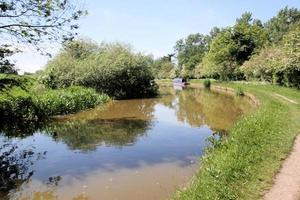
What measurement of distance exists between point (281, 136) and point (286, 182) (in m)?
4.81

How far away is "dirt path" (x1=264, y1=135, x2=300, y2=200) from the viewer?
24.2 feet

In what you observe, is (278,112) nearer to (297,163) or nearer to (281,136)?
(281,136)

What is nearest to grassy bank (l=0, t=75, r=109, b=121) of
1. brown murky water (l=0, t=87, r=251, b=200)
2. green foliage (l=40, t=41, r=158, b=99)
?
brown murky water (l=0, t=87, r=251, b=200)

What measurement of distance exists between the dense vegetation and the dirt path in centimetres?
2234

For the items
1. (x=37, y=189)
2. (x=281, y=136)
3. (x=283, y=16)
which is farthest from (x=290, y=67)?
(x=283, y=16)

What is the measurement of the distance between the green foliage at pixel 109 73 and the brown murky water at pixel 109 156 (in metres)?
14.2

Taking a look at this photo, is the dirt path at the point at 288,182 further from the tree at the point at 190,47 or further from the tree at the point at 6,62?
the tree at the point at 190,47

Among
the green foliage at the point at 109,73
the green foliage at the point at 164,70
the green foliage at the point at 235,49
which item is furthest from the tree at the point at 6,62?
the green foliage at the point at 164,70

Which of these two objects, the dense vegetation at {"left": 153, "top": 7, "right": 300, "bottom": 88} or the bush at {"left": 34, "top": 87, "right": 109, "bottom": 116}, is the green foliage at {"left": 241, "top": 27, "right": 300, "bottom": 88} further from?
the bush at {"left": 34, "top": 87, "right": 109, "bottom": 116}

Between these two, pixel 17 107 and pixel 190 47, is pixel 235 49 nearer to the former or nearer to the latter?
pixel 17 107

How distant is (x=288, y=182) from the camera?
26.8 ft

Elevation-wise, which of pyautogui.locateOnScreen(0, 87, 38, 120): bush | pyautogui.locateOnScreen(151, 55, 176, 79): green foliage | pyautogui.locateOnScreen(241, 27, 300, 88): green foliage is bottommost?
pyautogui.locateOnScreen(151, 55, 176, 79): green foliage

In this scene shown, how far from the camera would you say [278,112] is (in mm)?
18422

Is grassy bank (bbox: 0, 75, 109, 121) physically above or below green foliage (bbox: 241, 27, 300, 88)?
below
